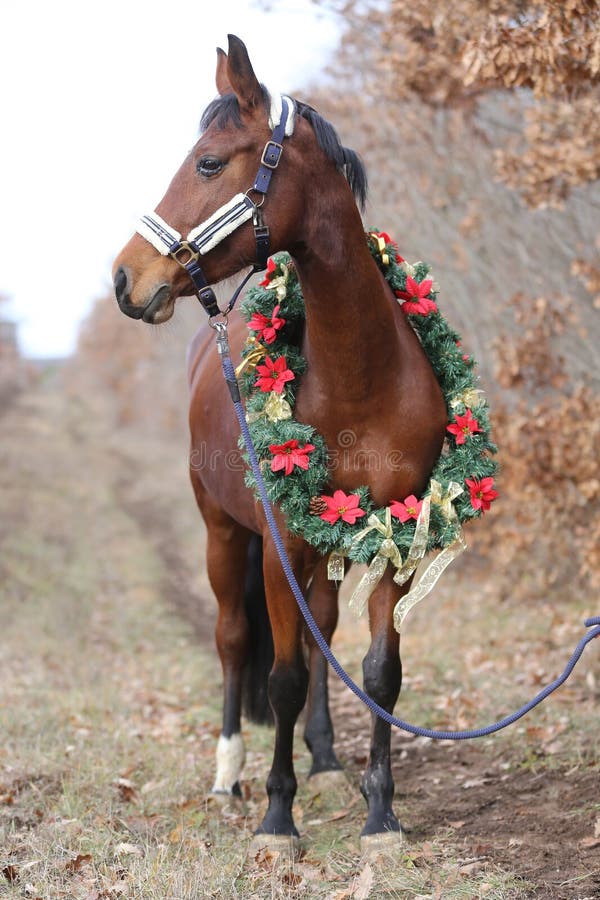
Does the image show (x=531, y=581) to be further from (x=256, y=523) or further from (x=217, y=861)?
(x=217, y=861)

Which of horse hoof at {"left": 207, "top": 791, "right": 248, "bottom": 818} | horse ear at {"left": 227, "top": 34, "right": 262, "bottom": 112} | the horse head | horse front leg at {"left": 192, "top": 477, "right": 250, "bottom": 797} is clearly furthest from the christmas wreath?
horse hoof at {"left": 207, "top": 791, "right": 248, "bottom": 818}

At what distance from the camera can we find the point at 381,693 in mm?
3609

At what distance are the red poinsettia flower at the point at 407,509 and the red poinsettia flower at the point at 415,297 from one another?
811mm

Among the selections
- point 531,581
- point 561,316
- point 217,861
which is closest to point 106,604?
point 531,581

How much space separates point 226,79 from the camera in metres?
3.51

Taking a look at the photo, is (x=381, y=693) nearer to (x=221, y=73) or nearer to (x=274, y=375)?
(x=274, y=375)

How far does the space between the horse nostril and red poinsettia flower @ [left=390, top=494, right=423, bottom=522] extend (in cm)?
126

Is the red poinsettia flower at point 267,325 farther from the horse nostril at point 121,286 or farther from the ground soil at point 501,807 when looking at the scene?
the ground soil at point 501,807

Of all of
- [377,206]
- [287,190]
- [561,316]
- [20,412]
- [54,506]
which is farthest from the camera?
[20,412]

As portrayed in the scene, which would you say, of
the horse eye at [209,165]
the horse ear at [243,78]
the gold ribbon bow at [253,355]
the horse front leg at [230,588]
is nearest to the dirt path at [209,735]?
the horse front leg at [230,588]

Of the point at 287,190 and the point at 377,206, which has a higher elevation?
the point at 287,190

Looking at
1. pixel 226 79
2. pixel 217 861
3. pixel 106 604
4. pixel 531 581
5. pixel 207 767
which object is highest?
pixel 226 79

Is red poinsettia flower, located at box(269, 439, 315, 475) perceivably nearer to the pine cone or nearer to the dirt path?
the pine cone

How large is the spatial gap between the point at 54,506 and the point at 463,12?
38.7 feet
